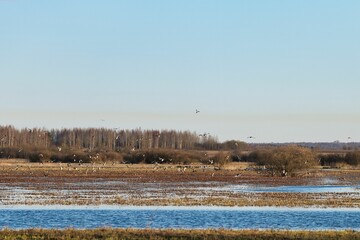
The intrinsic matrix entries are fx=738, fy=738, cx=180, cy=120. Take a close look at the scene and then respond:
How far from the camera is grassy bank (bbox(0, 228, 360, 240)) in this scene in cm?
2717

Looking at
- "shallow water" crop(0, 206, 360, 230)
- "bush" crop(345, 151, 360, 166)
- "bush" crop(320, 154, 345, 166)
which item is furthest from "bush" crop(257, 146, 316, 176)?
"shallow water" crop(0, 206, 360, 230)

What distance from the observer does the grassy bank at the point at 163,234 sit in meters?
27.2

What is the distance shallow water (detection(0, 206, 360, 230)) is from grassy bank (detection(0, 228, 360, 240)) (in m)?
4.44

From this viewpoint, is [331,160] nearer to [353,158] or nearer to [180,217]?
[353,158]

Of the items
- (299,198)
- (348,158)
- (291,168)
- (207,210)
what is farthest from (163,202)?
(348,158)

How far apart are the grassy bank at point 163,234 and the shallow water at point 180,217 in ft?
14.6

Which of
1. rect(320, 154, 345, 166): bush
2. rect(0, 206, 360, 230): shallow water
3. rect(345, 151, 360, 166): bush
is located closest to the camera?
rect(0, 206, 360, 230): shallow water

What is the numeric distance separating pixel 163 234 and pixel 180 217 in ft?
32.6

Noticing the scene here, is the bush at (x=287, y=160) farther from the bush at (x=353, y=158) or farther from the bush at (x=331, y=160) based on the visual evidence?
the bush at (x=331, y=160)

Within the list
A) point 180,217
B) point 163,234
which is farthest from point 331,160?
point 163,234

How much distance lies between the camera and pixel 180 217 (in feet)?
125

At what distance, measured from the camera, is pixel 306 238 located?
88.9 ft

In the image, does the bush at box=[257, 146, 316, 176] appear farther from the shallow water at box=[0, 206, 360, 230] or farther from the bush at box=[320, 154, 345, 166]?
the shallow water at box=[0, 206, 360, 230]

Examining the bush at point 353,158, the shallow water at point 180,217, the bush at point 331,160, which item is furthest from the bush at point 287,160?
the shallow water at point 180,217
